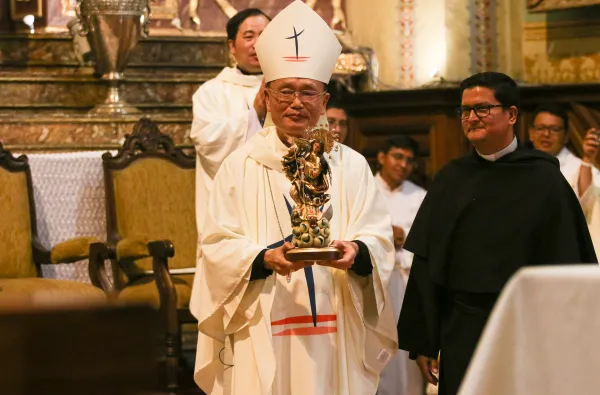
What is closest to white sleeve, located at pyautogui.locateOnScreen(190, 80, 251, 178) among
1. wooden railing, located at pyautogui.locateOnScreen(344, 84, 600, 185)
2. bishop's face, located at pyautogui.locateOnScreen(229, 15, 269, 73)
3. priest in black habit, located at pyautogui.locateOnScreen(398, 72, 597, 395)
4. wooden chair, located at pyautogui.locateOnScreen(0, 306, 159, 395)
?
bishop's face, located at pyautogui.locateOnScreen(229, 15, 269, 73)

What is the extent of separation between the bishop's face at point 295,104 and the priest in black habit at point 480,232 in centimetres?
50

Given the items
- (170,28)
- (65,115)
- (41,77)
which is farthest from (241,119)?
(170,28)

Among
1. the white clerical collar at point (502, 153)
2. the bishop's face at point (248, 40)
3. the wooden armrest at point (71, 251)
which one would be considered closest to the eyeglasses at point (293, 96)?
the white clerical collar at point (502, 153)

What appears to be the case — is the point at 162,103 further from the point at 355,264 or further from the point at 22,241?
the point at 355,264

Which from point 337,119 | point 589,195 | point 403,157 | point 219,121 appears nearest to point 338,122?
point 337,119

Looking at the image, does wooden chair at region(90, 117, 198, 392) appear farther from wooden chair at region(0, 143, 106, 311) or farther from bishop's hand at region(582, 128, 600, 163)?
bishop's hand at region(582, 128, 600, 163)

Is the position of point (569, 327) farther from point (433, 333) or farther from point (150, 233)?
point (150, 233)

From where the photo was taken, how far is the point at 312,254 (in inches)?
146

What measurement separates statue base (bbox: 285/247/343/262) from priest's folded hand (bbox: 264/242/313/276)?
3cm

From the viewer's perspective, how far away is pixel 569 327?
2.32 m

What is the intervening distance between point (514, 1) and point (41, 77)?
3.68 meters

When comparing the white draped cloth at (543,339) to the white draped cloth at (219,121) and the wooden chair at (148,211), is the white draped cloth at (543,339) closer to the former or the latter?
the white draped cloth at (219,121)

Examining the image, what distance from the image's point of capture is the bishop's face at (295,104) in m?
4.10

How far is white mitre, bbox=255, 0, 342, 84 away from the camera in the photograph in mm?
4219
